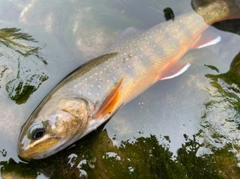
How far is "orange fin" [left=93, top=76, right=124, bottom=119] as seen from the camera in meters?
2.80

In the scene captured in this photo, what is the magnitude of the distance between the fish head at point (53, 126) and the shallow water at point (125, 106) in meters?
0.14

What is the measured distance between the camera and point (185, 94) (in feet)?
10.0

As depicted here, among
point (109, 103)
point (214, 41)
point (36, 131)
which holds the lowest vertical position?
point (214, 41)

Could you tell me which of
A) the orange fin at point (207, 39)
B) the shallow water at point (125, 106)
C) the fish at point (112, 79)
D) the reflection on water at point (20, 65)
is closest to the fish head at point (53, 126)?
the fish at point (112, 79)

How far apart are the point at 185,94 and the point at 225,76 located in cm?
53

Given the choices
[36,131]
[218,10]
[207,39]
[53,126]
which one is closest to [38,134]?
[36,131]

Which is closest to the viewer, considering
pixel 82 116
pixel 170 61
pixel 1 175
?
pixel 1 175

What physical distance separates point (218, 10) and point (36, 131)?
265cm

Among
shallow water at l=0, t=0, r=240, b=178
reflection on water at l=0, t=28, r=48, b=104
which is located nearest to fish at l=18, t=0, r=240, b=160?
shallow water at l=0, t=0, r=240, b=178

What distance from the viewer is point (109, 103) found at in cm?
283

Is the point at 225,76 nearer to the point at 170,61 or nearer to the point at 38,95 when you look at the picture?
the point at 170,61

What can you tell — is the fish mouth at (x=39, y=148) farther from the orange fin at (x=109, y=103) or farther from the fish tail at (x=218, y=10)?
the fish tail at (x=218, y=10)

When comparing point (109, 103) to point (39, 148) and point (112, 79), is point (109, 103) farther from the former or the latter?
point (39, 148)

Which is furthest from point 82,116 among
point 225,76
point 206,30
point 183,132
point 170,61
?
point 206,30
